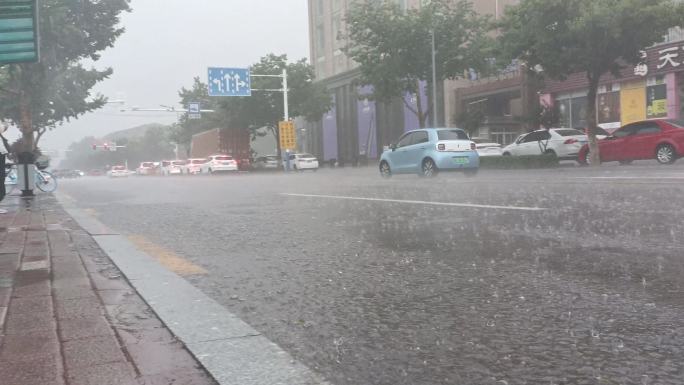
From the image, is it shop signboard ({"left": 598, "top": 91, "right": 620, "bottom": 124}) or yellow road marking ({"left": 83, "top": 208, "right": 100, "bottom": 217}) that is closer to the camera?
yellow road marking ({"left": 83, "top": 208, "right": 100, "bottom": 217})

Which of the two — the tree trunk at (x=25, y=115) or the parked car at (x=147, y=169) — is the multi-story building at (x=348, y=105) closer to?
the parked car at (x=147, y=169)

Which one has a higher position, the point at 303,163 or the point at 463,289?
the point at 303,163

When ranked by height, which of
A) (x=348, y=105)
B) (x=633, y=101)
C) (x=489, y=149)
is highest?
(x=348, y=105)

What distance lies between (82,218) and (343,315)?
6643mm

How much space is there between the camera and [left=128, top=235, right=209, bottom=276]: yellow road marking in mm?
4332

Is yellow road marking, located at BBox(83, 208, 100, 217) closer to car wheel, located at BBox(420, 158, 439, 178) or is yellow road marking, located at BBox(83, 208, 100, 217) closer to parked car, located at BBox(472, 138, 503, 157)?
car wheel, located at BBox(420, 158, 439, 178)

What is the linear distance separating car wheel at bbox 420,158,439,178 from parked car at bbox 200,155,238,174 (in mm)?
26047

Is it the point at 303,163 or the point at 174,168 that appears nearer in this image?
the point at 303,163

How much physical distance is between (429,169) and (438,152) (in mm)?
641

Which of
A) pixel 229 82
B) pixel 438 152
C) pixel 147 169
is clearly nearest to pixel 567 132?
pixel 438 152

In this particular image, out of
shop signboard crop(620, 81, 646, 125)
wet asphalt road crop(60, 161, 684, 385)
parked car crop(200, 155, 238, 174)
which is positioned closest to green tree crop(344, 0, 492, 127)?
shop signboard crop(620, 81, 646, 125)

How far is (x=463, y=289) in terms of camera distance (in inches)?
136

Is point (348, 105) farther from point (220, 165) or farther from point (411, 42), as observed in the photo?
point (411, 42)

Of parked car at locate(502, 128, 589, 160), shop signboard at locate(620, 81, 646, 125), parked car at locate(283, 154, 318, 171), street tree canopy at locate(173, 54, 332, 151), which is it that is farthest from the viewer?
street tree canopy at locate(173, 54, 332, 151)
